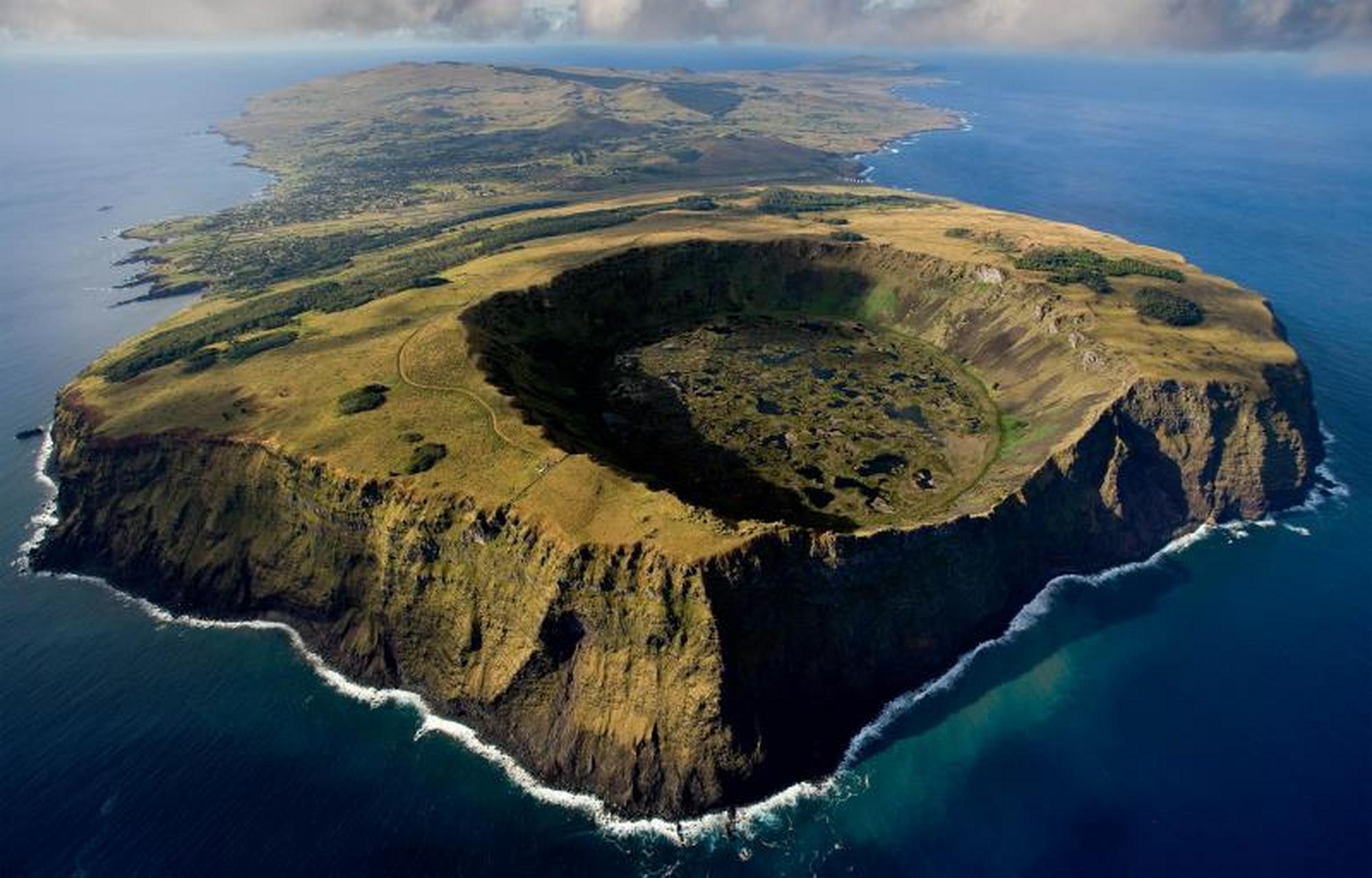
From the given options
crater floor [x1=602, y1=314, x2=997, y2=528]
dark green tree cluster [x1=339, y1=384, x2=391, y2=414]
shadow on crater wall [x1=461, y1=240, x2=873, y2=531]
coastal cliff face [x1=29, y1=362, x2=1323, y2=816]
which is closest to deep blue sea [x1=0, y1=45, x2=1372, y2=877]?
coastal cliff face [x1=29, y1=362, x2=1323, y2=816]

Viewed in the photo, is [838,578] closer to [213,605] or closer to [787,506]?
[787,506]

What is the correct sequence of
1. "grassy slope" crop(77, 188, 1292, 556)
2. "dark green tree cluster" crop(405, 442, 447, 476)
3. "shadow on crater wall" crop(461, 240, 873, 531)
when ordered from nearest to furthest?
"grassy slope" crop(77, 188, 1292, 556) → "dark green tree cluster" crop(405, 442, 447, 476) → "shadow on crater wall" crop(461, 240, 873, 531)

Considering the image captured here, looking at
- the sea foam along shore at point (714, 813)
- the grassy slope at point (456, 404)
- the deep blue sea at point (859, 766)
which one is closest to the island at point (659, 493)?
the grassy slope at point (456, 404)

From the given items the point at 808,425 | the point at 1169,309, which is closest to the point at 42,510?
the point at 808,425

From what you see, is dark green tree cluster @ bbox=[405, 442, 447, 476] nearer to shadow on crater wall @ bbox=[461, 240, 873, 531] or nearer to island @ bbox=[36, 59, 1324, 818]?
island @ bbox=[36, 59, 1324, 818]

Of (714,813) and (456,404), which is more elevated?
(456,404)

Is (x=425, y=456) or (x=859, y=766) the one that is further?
(x=425, y=456)

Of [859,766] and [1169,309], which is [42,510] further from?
[1169,309]
